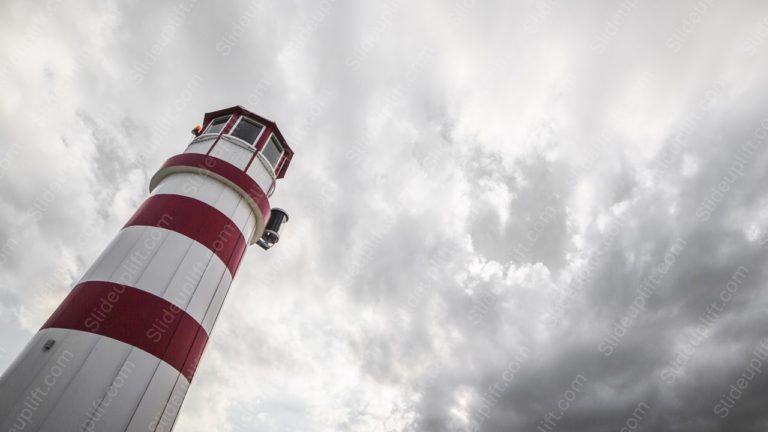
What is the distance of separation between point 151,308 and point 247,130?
7.54m

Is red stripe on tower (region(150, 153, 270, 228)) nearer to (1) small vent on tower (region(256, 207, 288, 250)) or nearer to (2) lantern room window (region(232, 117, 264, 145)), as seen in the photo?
(1) small vent on tower (region(256, 207, 288, 250))

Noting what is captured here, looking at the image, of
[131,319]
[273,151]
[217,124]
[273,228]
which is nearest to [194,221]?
[131,319]

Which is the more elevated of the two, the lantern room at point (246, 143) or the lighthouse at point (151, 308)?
the lantern room at point (246, 143)

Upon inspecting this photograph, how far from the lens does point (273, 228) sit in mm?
14398

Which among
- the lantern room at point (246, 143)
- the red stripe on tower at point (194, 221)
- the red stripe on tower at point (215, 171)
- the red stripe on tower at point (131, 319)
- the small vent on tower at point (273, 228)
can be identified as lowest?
the red stripe on tower at point (131, 319)

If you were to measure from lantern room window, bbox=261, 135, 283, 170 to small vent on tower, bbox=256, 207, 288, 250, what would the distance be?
1850 mm

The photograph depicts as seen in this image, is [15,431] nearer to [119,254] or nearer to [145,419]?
[145,419]

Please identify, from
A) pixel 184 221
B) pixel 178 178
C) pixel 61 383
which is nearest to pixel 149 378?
pixel 61 383

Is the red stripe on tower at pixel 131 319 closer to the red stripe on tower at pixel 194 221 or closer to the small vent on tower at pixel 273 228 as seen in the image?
the red stripe on tower at pixel 194 221

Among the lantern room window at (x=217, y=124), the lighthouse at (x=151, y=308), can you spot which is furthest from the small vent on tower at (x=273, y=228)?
the lantern room window at (x=217, y=124)

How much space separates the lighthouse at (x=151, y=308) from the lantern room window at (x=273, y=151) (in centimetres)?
62

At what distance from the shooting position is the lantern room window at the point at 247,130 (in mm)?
13764

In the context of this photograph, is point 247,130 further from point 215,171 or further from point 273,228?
point 273,228

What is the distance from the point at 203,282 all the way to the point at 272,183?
498cm
